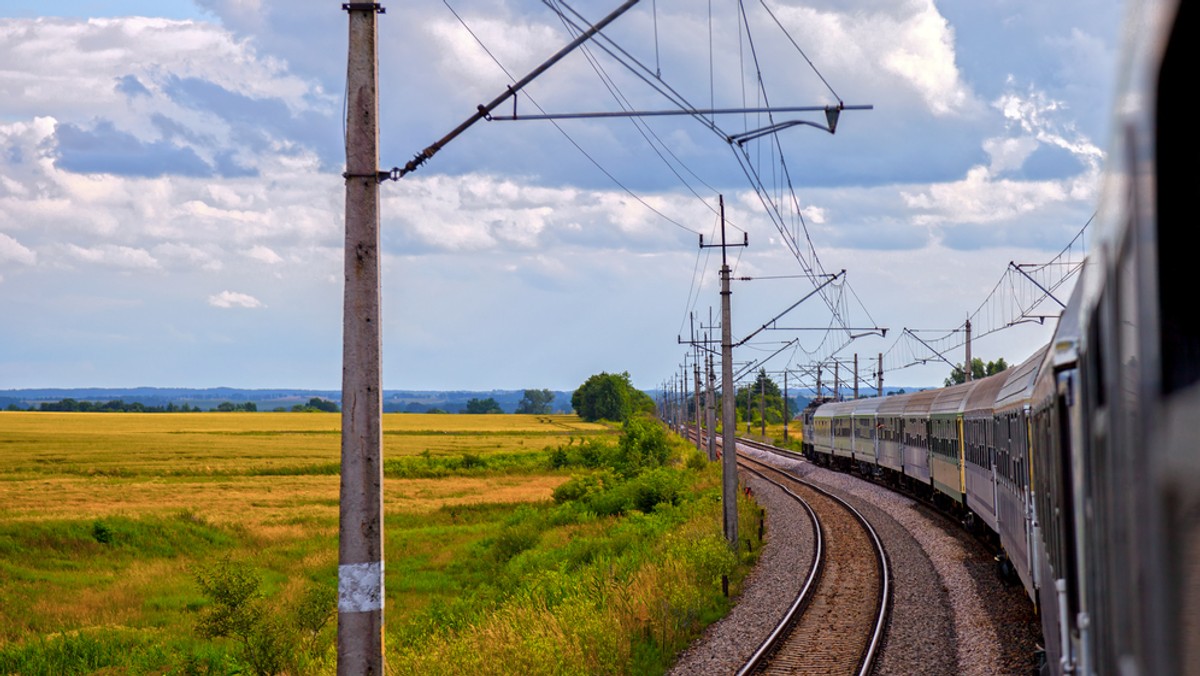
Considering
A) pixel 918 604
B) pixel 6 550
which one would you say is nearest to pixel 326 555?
pixel 6 550

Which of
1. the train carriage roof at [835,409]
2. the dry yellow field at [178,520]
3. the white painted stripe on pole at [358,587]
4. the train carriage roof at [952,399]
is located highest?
the train carriage roof at [952,399]

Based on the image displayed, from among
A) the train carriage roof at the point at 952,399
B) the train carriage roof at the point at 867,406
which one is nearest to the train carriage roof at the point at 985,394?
the train carriage roof at the point at 952,399

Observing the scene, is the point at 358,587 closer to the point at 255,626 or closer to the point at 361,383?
the point at 361,383

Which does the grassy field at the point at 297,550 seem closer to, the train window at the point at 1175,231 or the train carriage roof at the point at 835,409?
the train carriage roof at the point at 835,409

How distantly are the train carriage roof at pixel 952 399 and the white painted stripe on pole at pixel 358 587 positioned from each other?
61.9 feet

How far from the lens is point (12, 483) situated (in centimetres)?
6281

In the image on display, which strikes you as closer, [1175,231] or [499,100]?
[1175,231]

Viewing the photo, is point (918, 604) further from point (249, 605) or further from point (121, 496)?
point (121, 496)

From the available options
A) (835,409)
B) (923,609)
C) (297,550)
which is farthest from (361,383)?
(835,409)

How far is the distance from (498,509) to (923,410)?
87.9ft

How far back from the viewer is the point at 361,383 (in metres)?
7.75

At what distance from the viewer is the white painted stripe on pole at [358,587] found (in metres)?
7.65

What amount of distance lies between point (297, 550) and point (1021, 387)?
33306 mm

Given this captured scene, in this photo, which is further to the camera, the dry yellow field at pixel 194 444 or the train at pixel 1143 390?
the dry yellow field at pixel 194 444
